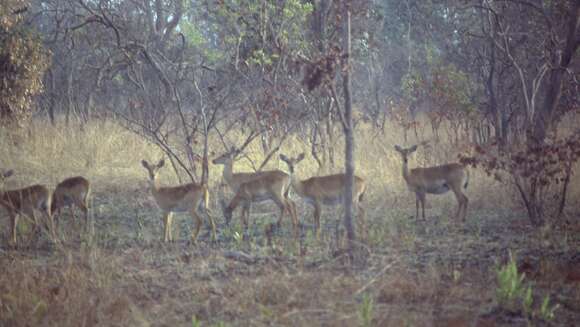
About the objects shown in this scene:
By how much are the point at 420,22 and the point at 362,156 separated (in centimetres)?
1056

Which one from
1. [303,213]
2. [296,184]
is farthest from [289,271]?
[303,213]

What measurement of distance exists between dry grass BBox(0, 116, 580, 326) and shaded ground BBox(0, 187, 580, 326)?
0.5 inches

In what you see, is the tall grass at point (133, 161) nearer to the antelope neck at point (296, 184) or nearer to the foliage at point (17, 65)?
the foliage at point (17, 65)

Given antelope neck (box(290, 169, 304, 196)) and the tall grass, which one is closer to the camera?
antelope neck (box(290, 169, 304, 196))

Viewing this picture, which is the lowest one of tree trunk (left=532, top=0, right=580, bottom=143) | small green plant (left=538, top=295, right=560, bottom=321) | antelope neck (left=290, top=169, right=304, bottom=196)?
small green plant (left=538, top=295, right=560, bottom=321)

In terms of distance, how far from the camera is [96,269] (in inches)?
237

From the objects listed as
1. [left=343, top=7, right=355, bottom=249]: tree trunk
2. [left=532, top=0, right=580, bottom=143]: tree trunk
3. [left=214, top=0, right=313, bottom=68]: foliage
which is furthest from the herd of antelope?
[left=214, top=0, right=313, bottom=68]: foliage

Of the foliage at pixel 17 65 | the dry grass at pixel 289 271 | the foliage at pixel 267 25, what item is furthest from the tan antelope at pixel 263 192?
the foliage at pixel 17 65

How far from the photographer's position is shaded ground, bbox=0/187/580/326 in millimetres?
4949

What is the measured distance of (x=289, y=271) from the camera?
6.15 m

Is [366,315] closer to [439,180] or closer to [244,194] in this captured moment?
[244,194]

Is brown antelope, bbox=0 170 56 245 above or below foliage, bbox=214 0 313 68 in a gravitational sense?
below

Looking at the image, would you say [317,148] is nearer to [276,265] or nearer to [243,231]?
[243,231]

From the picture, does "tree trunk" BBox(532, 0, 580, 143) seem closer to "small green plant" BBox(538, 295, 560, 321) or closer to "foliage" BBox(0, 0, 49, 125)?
"small green plant" BBox(538, 295, 560, 321)
